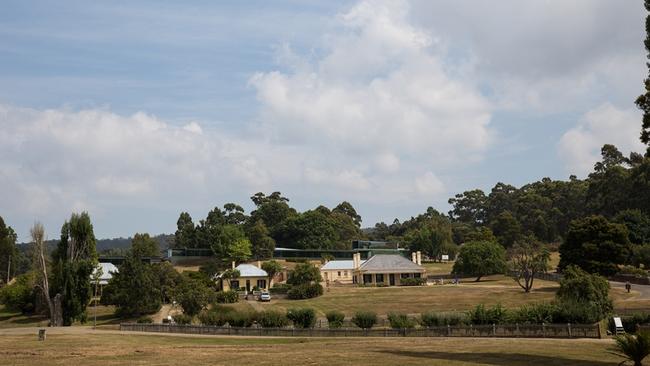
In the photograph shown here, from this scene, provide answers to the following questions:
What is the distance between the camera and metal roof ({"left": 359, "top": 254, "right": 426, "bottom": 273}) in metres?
99.7

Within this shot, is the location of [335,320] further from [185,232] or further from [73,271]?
[185,232]

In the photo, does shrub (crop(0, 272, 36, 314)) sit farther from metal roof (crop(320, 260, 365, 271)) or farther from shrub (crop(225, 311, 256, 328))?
metal roof (crop(320, 260, 365, 271))

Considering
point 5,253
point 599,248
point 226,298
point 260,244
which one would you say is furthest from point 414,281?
point 5,253

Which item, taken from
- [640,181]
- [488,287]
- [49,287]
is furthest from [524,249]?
[49,287]

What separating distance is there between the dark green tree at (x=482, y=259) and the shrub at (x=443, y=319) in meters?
51.2

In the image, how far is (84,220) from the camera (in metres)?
80.3

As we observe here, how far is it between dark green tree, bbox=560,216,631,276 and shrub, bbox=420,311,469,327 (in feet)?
129

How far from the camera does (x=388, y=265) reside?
3969 inches

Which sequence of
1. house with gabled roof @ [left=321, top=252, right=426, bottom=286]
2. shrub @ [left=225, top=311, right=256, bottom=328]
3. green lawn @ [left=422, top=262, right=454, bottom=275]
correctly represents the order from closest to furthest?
shrub @ [left=225, top=311, right=256, bottom=328] < house with gabled roof @ [left=321, top=252, right=426, bottom=286] < green lawn @ [left=422, top=262, right=454, bottom=275]

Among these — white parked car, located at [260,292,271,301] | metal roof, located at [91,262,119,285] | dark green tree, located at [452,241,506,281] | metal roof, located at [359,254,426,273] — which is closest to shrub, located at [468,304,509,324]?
white parked car, located at [260,292,271,301]

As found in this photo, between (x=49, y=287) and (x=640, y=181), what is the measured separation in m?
98.7

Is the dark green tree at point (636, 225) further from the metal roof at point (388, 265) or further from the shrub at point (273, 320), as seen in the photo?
the shrub at point (273, 320)

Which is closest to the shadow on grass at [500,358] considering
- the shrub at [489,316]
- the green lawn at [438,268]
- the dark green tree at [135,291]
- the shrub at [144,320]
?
the shrub at [489,316]

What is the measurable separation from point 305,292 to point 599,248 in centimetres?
3756
